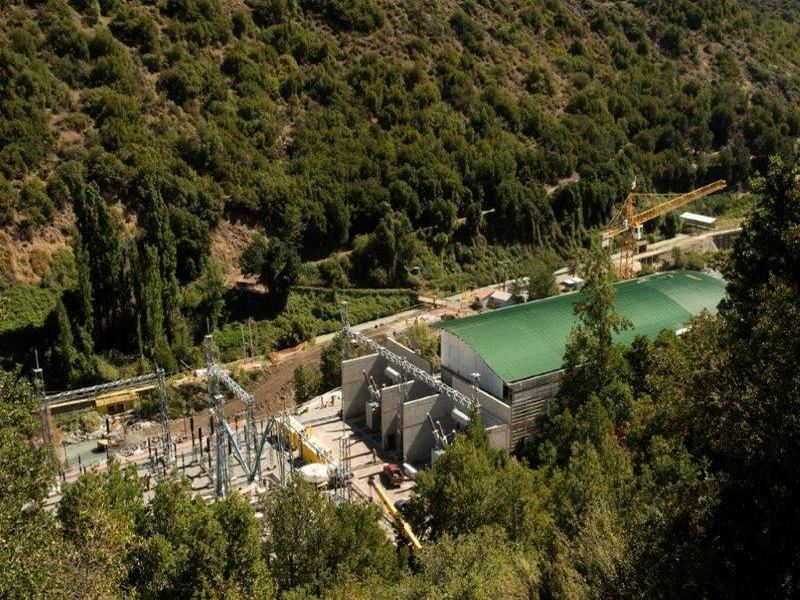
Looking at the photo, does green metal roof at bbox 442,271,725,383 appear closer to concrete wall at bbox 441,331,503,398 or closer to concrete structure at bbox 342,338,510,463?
concrete wall at bbox 441,331,503,398

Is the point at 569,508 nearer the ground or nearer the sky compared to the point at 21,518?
nearer the ground

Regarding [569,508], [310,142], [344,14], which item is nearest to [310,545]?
[569,508]

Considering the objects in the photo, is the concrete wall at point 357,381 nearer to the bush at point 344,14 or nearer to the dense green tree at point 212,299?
the dense green tree at point 212,299

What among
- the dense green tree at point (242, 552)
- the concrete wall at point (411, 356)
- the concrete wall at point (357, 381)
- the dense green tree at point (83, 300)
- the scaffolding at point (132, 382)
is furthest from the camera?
the dense green tree at point (83, 300)

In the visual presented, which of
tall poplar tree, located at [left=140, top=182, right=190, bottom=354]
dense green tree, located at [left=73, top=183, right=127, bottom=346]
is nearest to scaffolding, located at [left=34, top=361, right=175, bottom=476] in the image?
dense green tree, located at [left=73, top=183, right=127, bottom=346]

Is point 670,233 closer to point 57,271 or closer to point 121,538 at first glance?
point 57,271

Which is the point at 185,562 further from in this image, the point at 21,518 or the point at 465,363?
the point at 465,363

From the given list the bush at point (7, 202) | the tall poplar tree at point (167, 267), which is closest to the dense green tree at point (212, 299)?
the tall poplar tree at point (167, 267)
